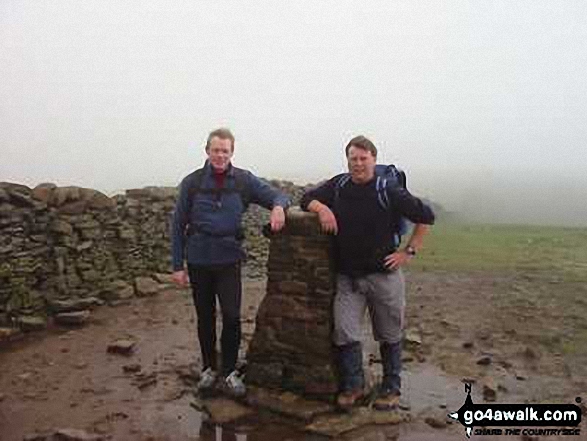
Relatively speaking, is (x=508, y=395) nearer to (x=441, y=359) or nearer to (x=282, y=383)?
(x=441, y=359)

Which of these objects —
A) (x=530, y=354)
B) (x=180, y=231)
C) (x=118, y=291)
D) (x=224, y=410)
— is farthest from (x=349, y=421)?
(x=118, y=291)

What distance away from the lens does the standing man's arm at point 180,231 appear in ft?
21.8

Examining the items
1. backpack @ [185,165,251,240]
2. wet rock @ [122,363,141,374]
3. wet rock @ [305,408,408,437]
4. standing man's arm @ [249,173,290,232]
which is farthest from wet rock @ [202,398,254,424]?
standing man's arm @ [249,173,290,232]

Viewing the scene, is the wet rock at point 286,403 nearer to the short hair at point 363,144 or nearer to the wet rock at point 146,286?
the short hair at point 363,144

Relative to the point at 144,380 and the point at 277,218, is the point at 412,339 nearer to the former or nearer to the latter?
the point at 277,218

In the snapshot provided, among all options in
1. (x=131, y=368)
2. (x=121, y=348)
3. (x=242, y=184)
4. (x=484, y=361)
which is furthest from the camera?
(x=121, y=348)

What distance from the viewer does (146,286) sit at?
1245 centimetres

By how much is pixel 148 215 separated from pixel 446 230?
1810 cm

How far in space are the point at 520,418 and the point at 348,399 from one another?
67.2 inches

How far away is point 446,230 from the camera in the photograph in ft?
93.8

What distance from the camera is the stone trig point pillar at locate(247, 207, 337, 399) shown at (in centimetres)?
661

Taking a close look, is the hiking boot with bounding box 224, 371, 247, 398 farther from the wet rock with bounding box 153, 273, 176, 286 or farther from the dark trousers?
the wet rock with bounding box 153, 273, 176, 286

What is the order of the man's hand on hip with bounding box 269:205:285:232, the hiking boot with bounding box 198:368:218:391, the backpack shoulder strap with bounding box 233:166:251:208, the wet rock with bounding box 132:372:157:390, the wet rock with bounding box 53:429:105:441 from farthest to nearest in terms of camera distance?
the wet rock with bounding box 132:372:157:390 → the hiking boot with bounding box 198:368:218:391 → the backpack shoulder strap with bounding box 233:166:251:208 → the man's hand on hip with bounding box 269:205:285:232 → the wet rock with bounding box 53:429:105:441

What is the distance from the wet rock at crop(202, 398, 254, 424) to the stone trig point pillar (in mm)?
350
